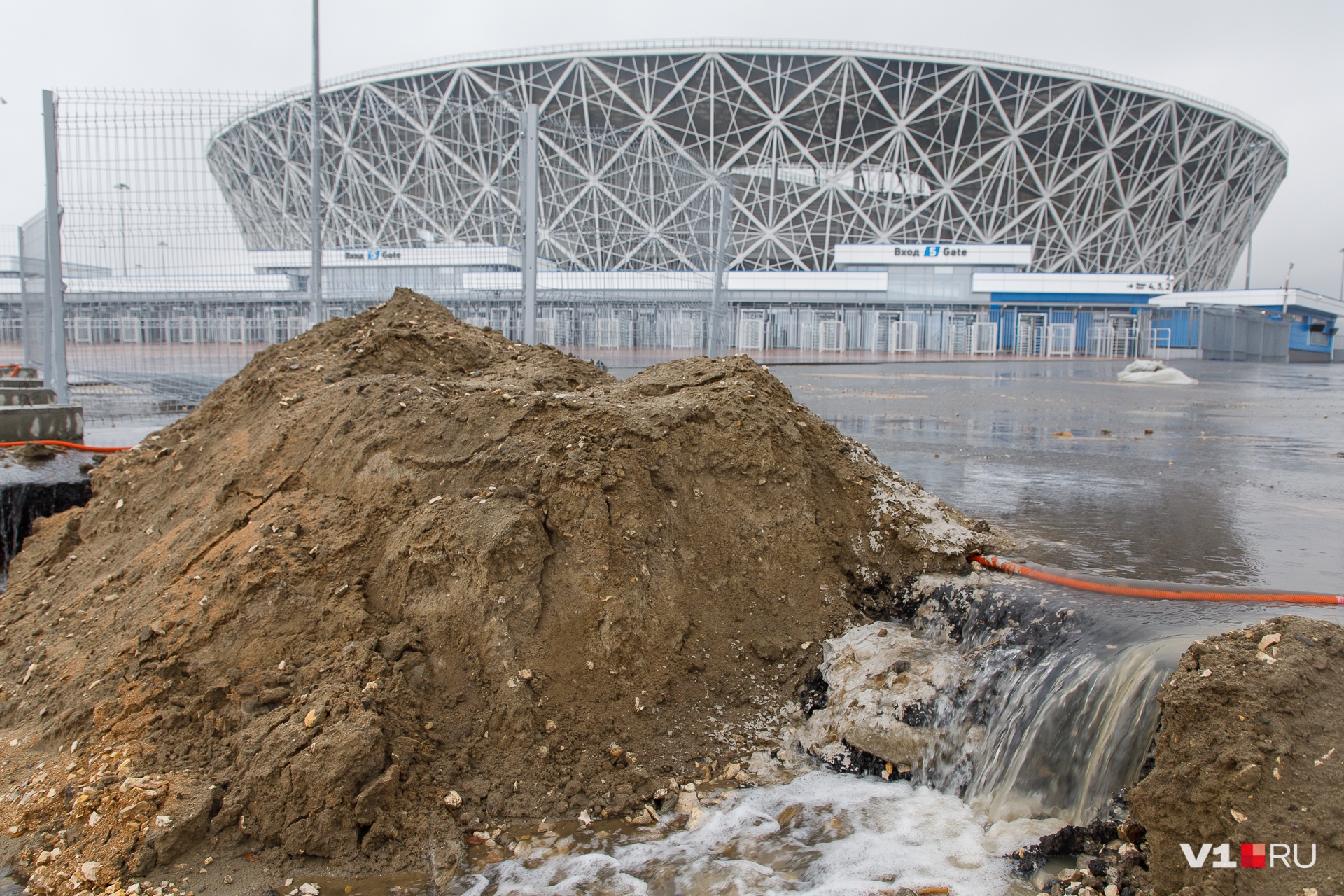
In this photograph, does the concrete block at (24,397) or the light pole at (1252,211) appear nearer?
the concrete block at (24,397)

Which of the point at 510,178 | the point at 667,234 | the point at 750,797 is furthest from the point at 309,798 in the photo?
the point at 667,234

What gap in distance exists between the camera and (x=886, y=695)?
9.60 ft

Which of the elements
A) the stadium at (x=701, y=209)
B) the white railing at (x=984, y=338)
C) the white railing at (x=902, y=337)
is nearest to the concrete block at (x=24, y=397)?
the stadium at (x=701, y=209)

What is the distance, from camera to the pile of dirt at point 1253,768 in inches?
70.0

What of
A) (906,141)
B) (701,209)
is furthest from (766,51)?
(701,209)

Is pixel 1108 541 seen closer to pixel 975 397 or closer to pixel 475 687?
pixel 475 687

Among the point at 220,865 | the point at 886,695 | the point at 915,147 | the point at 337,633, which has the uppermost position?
the point at 915,147

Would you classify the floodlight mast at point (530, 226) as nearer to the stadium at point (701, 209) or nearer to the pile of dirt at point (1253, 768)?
the stadium at point (701, 209)

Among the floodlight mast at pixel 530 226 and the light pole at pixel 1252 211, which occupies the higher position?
the light pole at pixel 1252 211

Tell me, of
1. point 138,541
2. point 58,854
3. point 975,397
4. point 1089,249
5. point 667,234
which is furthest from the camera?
point 1089,249

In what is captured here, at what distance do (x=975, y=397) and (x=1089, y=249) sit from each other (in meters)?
39.6
